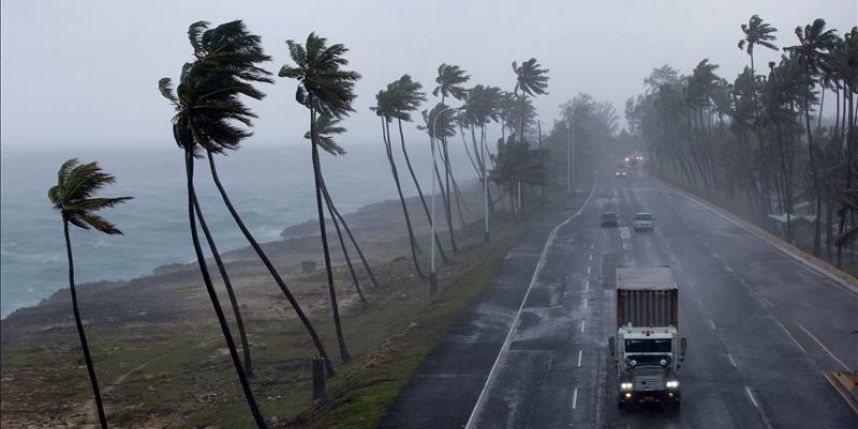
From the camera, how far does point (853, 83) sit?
61531 millimetres

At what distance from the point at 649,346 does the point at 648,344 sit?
74 millimetres

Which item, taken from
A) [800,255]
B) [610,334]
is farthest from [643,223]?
[610,334]

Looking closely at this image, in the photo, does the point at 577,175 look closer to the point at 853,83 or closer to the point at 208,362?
the point at 853,83

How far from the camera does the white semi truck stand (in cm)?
3080

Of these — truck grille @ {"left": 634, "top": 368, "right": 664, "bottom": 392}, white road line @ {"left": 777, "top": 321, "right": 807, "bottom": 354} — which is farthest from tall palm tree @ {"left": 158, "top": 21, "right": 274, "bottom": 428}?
white road line @ {"left": 777, "top": 321, "right": 807, "bottom": 354}

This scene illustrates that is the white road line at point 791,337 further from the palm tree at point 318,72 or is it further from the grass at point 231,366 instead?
the palm tree at point 318,72

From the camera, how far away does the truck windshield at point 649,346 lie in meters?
31.6

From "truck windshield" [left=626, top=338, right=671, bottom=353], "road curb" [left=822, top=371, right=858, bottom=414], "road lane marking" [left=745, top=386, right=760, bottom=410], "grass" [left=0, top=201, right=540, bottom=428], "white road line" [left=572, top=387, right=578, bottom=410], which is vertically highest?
"truck windshield" [left=626, top=338, right=671, bottom=353]

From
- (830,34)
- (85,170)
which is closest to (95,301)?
(85,170)

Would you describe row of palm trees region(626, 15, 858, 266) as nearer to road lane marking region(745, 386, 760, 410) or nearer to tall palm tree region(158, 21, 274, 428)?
road lane marking region(745, 386, 760, 410)

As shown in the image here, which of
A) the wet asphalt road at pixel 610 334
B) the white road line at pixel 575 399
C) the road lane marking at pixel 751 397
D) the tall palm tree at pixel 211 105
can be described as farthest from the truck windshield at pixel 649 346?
the tall palm tree at pixel 211 105

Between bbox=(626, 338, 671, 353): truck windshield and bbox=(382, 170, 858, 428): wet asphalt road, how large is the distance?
1.96 meters

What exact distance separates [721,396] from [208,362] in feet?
91.6

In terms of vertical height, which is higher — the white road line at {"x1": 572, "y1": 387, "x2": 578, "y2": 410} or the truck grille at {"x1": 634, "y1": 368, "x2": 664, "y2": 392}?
the truck grille at {"x1": 634, "y1": 368, "x2": 664, "y2": 392}
